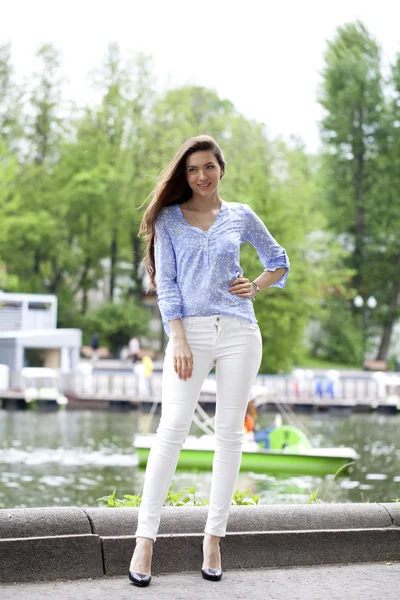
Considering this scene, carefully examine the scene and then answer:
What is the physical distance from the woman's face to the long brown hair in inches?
0.8

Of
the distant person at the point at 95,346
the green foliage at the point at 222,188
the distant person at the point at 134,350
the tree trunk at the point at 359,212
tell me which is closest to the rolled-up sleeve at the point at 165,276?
the green foliage at the point at 222,188

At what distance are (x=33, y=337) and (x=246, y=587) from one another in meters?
35.0

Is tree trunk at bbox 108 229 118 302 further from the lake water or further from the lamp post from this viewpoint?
the lake water

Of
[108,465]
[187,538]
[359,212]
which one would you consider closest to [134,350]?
[359,212]

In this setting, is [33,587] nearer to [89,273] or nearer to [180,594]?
[180,594]

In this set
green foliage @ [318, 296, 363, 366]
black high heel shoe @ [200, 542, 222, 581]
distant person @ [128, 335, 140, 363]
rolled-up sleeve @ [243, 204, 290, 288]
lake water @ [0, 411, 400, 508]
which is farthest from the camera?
green foliage @ [318, 296, 363, 366]

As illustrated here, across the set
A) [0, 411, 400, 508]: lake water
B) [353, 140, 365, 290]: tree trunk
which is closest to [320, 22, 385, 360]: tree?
[353, 140, 365, 290]: tree trunk

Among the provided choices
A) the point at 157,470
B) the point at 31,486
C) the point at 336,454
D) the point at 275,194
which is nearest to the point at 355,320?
the point at 275,194

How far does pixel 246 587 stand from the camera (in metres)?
3.45

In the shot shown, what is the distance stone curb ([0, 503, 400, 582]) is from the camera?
3426 millimetres

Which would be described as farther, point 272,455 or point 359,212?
point 359,212

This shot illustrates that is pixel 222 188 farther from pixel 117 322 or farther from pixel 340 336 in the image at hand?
pixel 340 336

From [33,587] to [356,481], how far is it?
16.8 meters

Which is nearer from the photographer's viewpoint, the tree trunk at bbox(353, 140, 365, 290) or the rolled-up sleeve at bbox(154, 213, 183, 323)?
the rolled-up sleeve at bbox(154, 213, 183, 323)
